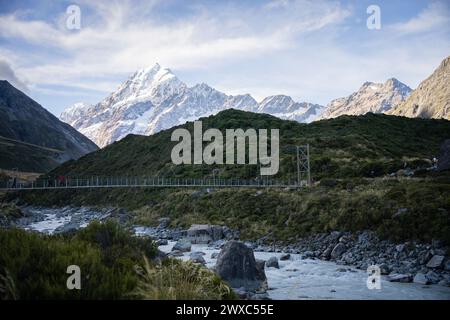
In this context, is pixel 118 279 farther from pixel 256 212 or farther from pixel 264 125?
pixel 264 125

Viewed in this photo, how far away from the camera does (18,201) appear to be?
88625 mm

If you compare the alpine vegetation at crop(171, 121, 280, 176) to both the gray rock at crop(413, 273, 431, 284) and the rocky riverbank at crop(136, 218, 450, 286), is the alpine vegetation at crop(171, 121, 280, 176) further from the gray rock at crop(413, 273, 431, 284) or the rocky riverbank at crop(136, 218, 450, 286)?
the gray rock at crop(413, 273, 431, 284)

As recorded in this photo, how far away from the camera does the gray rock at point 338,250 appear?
79.5ft

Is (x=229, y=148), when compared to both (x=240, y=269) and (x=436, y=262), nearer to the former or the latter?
(x=436, y=262)

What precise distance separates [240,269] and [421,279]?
24.3ft

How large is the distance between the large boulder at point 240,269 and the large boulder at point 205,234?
53.6ft

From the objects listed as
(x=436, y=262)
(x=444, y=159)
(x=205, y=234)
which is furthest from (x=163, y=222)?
(x=436, y=262)

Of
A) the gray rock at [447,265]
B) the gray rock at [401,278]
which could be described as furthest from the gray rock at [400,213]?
the gray rock at [401,278]

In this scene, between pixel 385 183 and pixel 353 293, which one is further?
pixel 385 183

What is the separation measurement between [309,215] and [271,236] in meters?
3.18

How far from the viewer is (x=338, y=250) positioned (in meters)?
24.5

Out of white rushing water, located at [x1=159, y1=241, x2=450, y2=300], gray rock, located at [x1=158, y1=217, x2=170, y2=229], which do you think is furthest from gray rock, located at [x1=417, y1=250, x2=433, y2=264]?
gray rock, located at [x1=158, y1=217, x2=170, y2=229]
